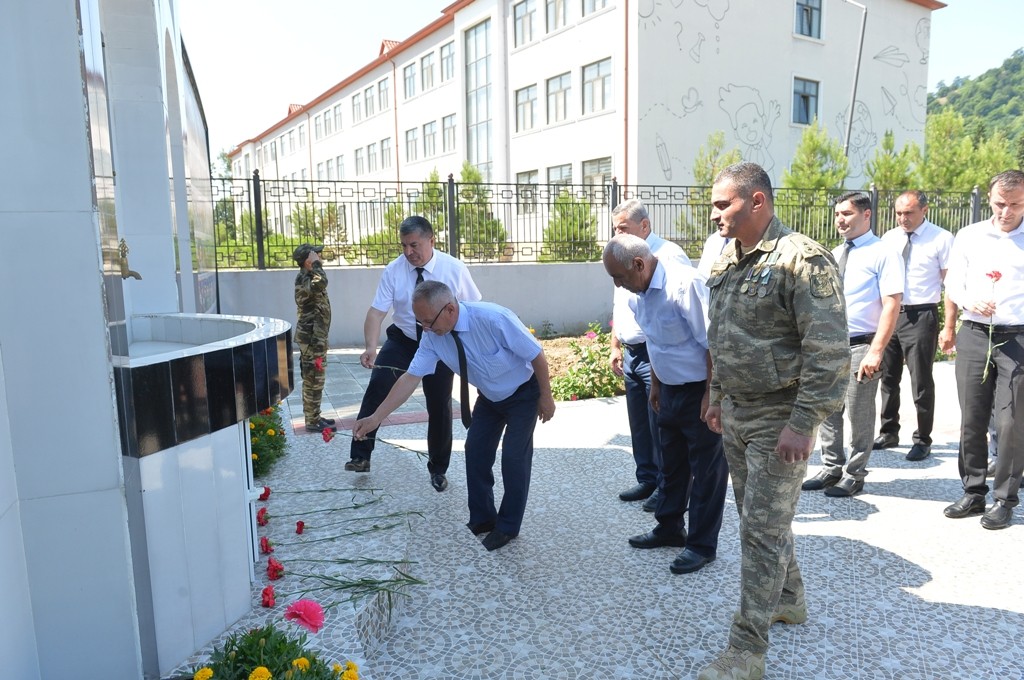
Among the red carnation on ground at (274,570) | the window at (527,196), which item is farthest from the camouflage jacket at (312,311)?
the window at (527,196)

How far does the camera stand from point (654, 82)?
18734 mm

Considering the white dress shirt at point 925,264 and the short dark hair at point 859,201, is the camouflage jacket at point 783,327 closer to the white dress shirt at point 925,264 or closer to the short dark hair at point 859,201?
the short dark hair at point 859,201

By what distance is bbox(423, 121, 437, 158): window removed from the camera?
29.1 metres

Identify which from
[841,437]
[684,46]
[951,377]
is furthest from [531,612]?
[684,46]

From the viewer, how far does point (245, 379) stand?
2.49 meters

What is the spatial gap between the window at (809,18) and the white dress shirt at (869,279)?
788 inches

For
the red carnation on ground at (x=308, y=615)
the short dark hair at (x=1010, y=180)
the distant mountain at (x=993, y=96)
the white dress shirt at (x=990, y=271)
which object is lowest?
the red carnation on ground at (x=308, y=615)

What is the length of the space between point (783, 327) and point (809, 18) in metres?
22.8

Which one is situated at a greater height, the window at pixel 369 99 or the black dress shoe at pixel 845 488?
the window at pixel 369 99

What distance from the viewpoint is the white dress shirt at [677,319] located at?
3.37 metres

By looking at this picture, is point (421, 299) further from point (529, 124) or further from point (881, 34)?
point (881, 34)

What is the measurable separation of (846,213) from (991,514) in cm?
183

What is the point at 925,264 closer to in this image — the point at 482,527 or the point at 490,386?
the point at 490,386

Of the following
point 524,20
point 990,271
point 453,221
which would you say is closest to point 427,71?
point 524,20
